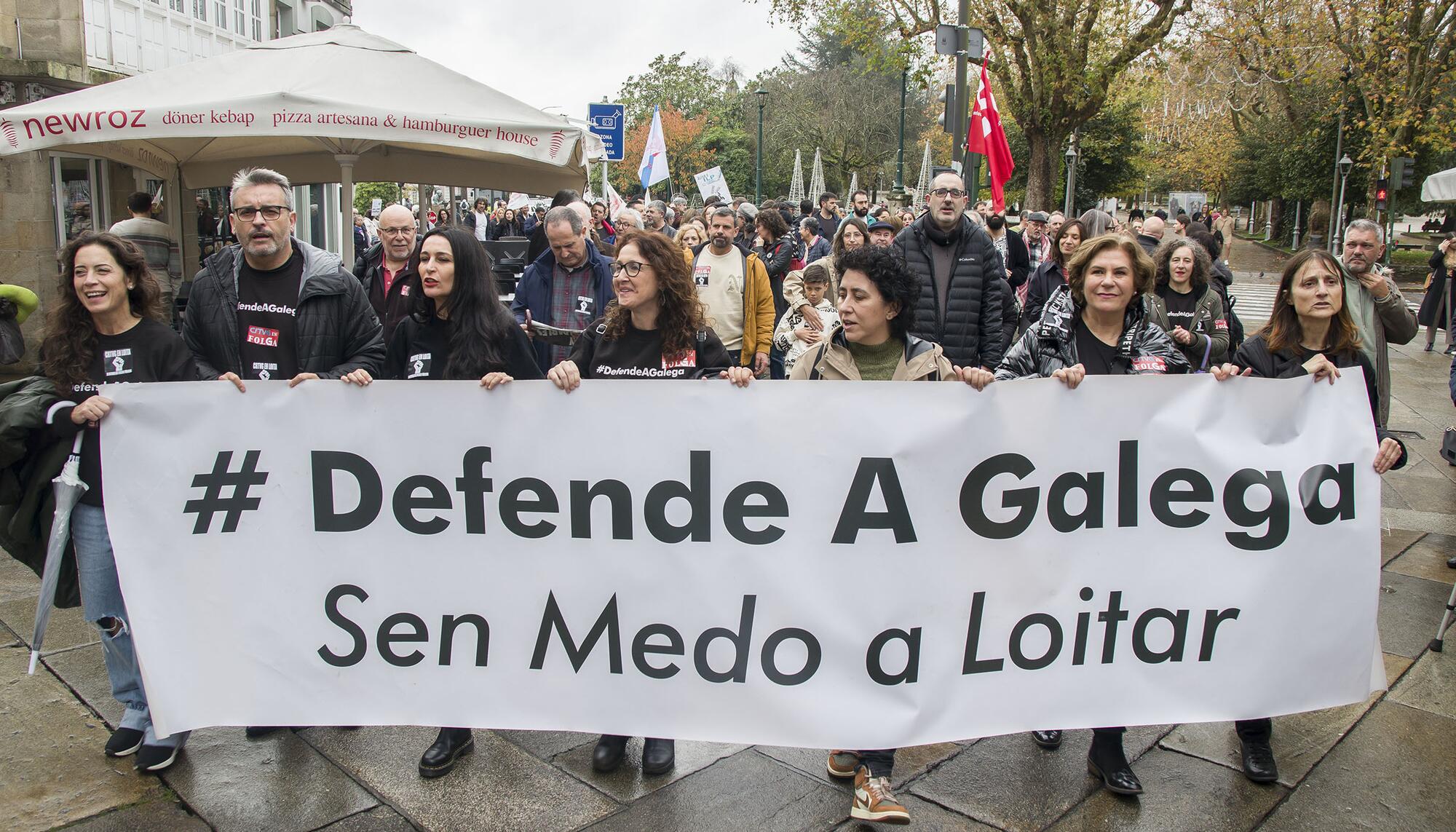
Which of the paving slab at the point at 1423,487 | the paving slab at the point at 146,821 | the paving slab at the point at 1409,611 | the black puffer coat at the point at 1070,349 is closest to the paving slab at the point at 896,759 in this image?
the black puffer coat at the point at 1070,349

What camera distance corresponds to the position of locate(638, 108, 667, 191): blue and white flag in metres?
17.0

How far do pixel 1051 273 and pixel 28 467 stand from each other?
6.14m

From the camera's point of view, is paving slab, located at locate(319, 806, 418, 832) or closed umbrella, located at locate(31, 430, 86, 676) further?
closed umbrella, located at locate(31, 430, 86, 676)

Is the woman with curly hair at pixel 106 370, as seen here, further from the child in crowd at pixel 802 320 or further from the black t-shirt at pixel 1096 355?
the child in crowd at pixel 802 320

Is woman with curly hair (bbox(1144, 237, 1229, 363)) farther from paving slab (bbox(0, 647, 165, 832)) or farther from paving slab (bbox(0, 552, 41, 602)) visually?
paving slab (bbox(0, 552, 41, 602))

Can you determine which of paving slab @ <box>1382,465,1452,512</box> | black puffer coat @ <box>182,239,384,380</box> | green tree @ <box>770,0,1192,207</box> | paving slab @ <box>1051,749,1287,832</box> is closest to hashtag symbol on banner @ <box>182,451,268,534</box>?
black puffer coat @ <box>182,239,384,380</box>

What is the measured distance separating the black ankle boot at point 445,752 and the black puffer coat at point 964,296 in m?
3.51

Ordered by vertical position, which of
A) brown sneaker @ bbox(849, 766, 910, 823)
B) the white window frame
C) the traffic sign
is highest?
the traffic sign

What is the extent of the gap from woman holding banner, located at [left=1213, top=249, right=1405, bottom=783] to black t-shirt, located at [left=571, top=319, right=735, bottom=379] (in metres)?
1.73

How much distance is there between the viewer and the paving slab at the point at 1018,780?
10.6ft

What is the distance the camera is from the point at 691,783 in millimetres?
3434

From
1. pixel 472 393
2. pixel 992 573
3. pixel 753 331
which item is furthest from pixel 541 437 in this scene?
pixel 753 331

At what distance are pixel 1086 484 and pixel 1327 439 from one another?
0.78m

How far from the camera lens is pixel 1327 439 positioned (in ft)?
10.8
